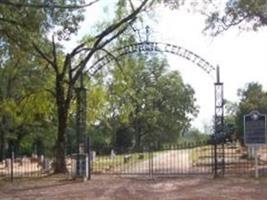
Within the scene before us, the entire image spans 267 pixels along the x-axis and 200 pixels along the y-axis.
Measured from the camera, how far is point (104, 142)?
72.2 metres

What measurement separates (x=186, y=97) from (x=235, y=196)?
75.2 metres

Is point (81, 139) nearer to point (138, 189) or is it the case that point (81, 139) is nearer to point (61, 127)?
point (61, 127)

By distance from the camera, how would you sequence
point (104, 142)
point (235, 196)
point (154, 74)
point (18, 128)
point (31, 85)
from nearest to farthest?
point (235, 196) → point (31, 85) → point (18, 128) → point (104, 142) → point (154, 74)

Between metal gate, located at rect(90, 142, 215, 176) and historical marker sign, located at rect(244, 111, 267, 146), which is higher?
historical marker sign, located at rect(244, 111, 267, 146)

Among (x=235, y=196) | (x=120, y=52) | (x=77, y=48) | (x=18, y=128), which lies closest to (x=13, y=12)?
(x=77, y=48)

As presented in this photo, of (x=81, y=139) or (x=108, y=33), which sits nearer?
(x=81, y=139)

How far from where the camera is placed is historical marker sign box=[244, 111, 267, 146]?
2298 cm

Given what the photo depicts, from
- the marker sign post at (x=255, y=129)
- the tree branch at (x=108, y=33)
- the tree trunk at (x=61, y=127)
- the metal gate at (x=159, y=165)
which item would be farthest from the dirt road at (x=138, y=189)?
the tree branch at (x=108, y=33)

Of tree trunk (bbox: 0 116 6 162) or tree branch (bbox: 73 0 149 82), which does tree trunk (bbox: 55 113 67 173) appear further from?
tree trunk (bbox: 0 116 6 162)

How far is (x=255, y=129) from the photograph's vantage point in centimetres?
2317

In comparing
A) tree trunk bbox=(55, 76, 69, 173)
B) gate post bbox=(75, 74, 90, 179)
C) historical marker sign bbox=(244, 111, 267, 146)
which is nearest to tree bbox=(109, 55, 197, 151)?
tree trunk bbox=(55, 76, 69, 173)

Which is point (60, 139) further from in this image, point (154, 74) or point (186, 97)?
point (186, 97)

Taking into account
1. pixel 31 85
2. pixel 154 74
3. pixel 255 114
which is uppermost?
pixel 154 74

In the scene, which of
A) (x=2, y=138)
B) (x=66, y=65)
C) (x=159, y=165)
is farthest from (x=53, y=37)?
(x=2, y=138)
